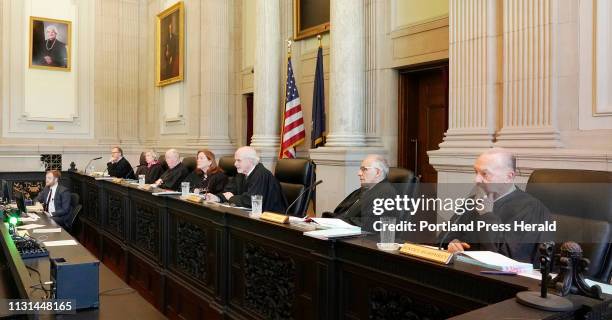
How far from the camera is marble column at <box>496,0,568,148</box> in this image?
4129 millimetres

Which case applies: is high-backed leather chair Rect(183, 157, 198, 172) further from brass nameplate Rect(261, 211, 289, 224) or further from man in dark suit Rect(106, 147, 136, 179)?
brass nameplate Rect(261, 211, 289, 224)

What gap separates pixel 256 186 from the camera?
512 centimetres

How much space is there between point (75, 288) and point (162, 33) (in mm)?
9730

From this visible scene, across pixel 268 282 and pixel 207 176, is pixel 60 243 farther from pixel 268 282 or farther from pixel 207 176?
pixel 207 176

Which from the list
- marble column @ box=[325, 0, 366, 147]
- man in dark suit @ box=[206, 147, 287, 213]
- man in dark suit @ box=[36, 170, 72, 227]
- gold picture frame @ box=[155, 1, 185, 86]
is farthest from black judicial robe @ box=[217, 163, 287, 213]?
gold picture frame @ box=[155, 1, 185, 86]

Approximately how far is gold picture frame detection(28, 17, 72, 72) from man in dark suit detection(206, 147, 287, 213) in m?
7.89

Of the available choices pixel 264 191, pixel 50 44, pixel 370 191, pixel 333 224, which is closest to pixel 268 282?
pixel 333 224

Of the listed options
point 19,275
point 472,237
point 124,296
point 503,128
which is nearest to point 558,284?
point 472,237

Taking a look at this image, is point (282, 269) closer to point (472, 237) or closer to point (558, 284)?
point (472, 237)

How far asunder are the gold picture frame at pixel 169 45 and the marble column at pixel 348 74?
16.1ft

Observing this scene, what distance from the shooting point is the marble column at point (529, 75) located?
13.5 feet

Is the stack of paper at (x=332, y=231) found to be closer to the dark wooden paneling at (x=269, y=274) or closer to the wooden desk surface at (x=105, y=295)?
the dark wooden paneling at (x=269, y=274)

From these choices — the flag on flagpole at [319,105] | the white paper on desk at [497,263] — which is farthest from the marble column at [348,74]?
the white paper on desk at [497,263]

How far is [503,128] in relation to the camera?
4.47 metres
